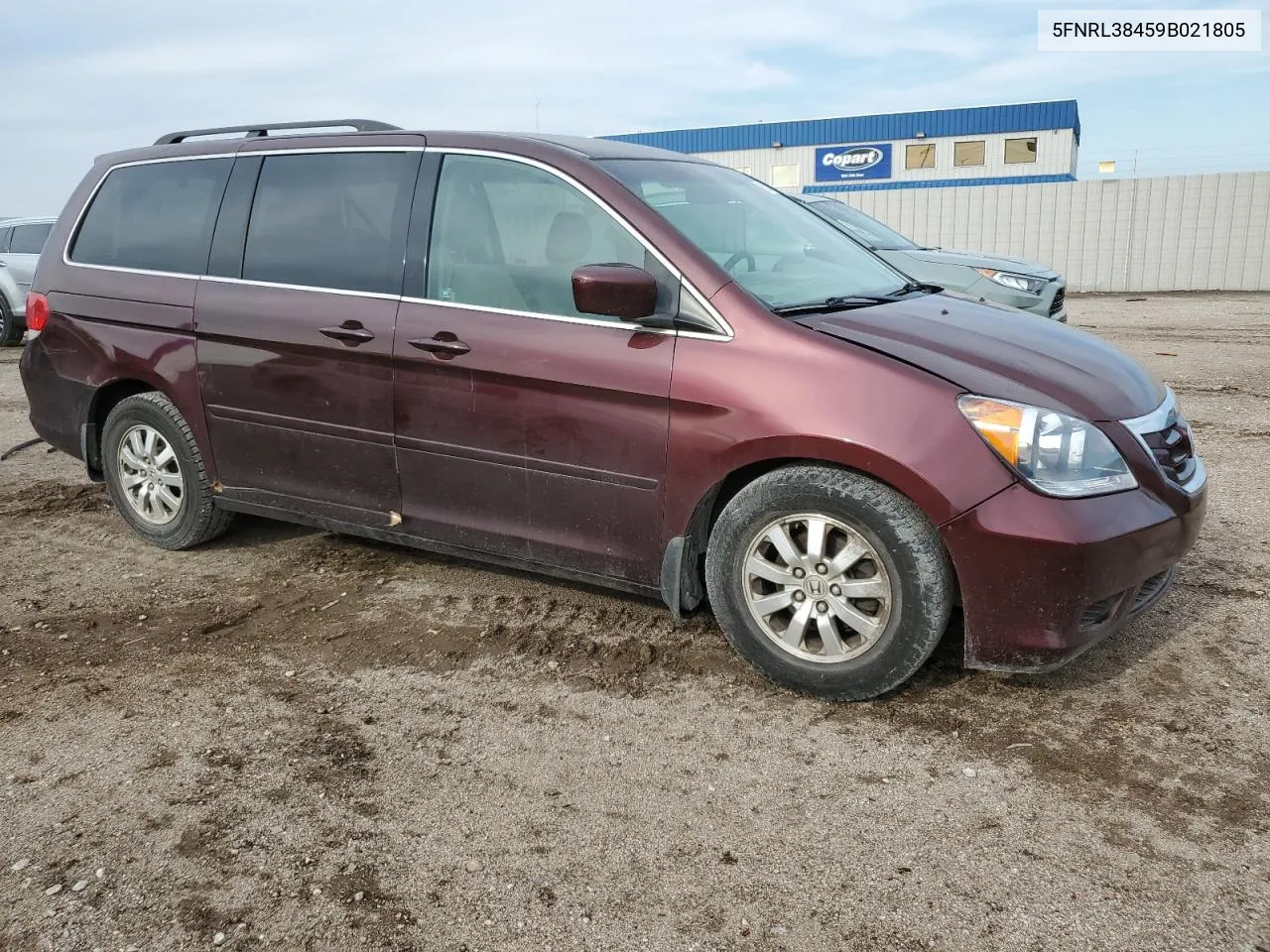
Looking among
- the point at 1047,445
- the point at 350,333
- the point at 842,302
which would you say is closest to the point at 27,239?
the point at 350,333

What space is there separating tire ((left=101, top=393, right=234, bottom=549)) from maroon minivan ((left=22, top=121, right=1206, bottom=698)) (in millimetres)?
17

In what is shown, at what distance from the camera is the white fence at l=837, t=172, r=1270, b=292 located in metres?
21.5

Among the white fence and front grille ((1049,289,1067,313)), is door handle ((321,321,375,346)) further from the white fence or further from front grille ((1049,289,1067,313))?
the white fence

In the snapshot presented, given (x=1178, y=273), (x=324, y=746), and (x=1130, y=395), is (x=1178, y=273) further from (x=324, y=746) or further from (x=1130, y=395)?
(x=324, y=746)

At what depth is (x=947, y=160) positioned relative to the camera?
Result: 131 feet

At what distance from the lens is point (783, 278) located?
388 cm

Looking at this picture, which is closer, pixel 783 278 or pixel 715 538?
pixel 715 538

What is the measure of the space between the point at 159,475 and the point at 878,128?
38993mm

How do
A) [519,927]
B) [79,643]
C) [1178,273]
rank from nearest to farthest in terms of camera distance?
[519,927] → [79,643] → [1178,273]

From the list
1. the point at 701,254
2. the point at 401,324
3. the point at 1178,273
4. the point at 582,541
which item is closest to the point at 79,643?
the point at 401,324

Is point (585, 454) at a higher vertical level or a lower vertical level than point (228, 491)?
higher

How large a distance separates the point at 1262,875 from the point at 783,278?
2358 mm

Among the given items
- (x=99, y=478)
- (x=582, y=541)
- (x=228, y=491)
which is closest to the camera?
(x=582, y=541)

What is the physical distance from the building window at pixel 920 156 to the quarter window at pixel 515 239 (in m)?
39.1
